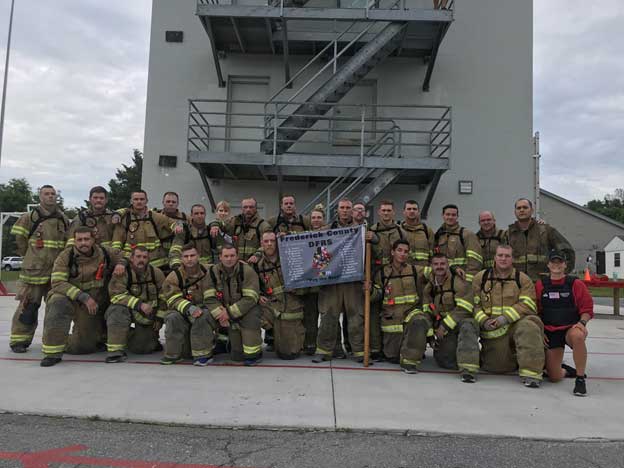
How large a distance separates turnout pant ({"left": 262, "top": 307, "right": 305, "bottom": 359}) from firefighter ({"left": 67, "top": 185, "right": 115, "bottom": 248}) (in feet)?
8.55

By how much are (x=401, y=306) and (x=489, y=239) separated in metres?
1.78

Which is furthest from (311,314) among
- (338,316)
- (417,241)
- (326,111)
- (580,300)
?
(326,111)

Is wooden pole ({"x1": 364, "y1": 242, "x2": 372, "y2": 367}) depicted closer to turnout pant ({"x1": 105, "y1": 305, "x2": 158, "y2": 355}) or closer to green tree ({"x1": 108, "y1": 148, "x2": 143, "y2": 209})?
turnout pant ({"x1": 105, "y1": 305, "x2": 158, "y2": 355})

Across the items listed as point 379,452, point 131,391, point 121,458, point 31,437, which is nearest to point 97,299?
point 131,391

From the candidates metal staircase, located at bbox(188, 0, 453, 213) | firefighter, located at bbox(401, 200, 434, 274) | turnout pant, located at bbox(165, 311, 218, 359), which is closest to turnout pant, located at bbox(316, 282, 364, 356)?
firefighter, located at bbox(401, 200, 434, 274)

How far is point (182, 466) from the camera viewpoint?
315 cm

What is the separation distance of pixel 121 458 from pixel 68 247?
11.8 ft

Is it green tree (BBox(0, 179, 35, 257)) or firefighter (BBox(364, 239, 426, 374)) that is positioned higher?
green tree (BBox(0, 179, 35, 257))

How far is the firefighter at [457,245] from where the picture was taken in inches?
241

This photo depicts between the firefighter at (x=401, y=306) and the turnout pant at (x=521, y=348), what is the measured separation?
0.80 metres

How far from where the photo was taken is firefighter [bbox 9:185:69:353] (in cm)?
615

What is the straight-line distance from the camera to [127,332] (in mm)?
5914

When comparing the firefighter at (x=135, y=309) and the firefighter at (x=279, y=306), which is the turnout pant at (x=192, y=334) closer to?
the firefighter at (x=135, y=309)

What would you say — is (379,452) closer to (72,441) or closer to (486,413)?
(486,413)
